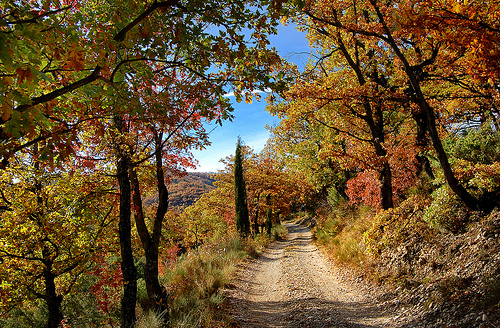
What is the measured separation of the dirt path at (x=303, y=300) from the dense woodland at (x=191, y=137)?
2.69ft

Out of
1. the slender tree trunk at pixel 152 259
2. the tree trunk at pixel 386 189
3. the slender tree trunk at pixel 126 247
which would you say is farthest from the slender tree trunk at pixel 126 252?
the tree trunk at pixel 386 189

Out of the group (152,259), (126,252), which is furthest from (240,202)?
(126,252)

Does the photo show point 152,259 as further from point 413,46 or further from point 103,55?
point 413,46

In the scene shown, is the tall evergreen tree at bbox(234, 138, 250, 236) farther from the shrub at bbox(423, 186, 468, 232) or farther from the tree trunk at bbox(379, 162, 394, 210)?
the shrub at bbox(423, 186, 468, 232)

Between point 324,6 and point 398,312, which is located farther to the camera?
point 324,6

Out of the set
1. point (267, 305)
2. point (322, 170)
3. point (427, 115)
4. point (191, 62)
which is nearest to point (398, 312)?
point (267, 305)

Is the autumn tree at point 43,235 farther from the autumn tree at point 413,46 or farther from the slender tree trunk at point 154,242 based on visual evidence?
the autumn tree at point 413,46

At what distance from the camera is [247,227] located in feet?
66.5

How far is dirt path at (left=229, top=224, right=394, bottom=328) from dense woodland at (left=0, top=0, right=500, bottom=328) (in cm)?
82

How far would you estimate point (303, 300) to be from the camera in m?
7.06

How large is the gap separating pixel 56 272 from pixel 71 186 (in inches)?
121

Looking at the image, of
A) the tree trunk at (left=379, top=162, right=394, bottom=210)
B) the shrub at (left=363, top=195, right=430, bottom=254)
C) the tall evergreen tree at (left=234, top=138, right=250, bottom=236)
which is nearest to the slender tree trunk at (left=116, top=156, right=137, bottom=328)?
the shrub at (left=363, top=195, right=430, bottom=254)

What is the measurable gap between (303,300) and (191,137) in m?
5.55

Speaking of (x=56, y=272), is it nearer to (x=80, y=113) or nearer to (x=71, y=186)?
(x=71, y=186)
